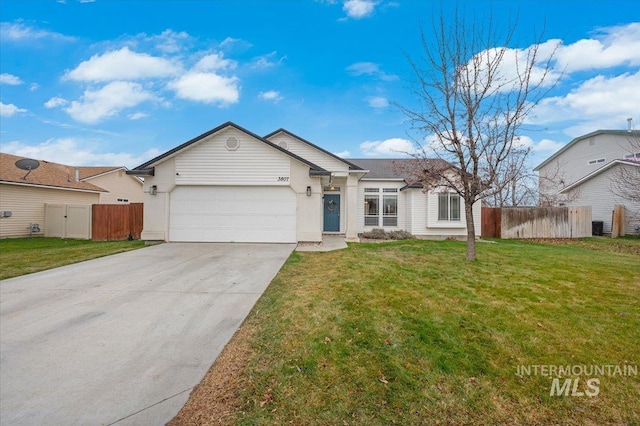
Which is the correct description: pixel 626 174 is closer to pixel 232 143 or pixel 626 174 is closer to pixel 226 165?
pixel 232 143

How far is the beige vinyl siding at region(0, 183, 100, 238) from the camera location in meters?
14.1

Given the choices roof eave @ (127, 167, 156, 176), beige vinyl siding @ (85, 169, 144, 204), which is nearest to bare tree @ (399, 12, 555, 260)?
roof eave @ (127, 167, 156, 176)

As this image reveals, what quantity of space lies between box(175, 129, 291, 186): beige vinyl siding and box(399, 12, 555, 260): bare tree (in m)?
6.07

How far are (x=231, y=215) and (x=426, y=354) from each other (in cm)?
965

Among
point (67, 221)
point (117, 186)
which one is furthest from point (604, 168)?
point (117, 186)

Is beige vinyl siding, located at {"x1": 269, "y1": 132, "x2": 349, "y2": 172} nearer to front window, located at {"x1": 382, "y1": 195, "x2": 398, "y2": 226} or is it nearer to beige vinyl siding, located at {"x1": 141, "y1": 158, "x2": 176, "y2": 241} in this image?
front window, located at {"x1": 382, "y1": 195, "x2": 398, "y2": 226}

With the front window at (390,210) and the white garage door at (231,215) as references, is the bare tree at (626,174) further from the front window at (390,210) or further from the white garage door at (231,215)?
the white garage door at (231,215)

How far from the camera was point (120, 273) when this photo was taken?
22.2ft

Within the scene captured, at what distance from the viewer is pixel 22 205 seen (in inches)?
581

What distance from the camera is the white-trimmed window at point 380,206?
16.3 meters

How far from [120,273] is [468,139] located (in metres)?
9.28

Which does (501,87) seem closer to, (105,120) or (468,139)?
(468,139)

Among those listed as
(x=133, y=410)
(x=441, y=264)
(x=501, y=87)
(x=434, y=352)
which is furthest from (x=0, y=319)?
(x=501, y=87)

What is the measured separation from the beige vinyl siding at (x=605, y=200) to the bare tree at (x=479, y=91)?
1466 cm
